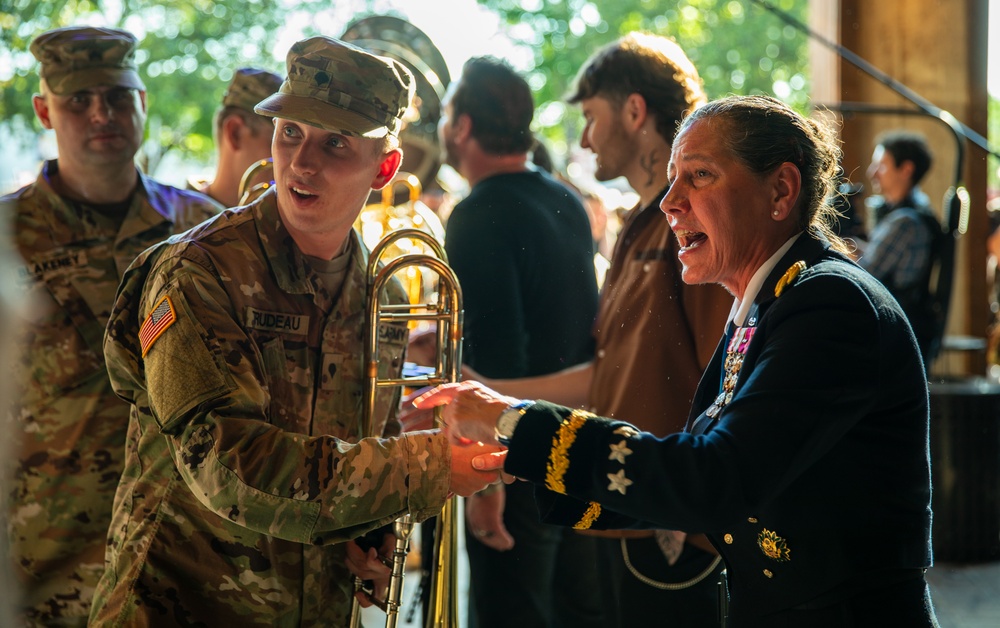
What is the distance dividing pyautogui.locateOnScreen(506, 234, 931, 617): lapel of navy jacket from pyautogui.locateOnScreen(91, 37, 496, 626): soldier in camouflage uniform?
395mm

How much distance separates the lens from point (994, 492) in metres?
5.32

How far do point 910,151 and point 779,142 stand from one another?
162 inches

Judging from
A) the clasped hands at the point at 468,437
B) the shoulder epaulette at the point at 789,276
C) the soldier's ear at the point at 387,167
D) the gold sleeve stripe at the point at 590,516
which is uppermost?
the soldier's ear at the point at 387,167

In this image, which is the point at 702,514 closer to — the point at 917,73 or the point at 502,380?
the point at 502,380

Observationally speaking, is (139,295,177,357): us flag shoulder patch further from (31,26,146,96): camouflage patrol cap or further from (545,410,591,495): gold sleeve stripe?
(31,26,146,96): camouflage patrol cap

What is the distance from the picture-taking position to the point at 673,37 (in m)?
6.51

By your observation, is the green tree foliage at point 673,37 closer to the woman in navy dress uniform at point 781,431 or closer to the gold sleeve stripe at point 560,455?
the woman in navy dress uniform at point 781,431

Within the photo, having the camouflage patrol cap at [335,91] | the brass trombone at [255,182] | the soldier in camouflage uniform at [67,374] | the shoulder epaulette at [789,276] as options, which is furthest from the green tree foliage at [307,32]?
the shoulder epaulette at [789,276]

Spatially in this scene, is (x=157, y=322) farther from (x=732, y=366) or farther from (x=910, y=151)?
(x=910, y=151)

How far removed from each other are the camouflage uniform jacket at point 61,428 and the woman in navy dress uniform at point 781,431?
138cm

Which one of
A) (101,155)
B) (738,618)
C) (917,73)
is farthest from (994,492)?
(101,155)

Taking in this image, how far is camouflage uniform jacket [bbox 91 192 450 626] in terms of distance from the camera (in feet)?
5.80

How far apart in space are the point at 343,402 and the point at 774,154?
37.4 inches

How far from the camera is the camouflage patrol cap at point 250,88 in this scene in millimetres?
3635
